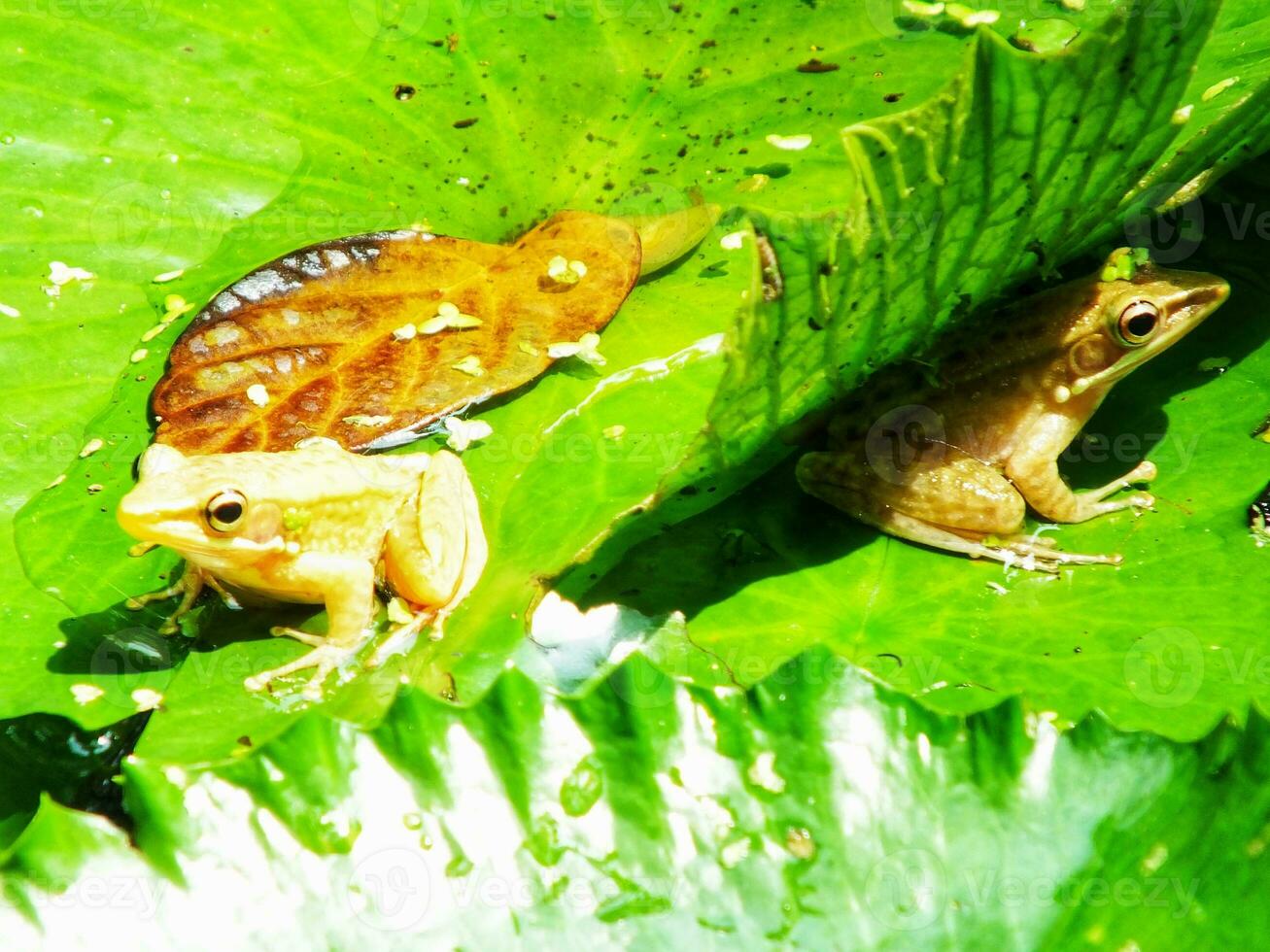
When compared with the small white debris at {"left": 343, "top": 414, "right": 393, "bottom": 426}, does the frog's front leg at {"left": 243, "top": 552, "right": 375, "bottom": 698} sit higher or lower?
lower

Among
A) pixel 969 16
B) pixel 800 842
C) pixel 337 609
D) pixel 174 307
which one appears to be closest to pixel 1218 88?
pixel 969 16

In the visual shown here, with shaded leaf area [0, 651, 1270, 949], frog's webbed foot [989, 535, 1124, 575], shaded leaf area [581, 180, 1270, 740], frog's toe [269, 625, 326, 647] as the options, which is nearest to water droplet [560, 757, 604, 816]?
shaded leaf area [0, 651, 1270, 949]

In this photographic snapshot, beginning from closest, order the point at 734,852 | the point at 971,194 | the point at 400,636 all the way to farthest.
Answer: the point at 734,852 → the point at 971,194 → the point at 400,636

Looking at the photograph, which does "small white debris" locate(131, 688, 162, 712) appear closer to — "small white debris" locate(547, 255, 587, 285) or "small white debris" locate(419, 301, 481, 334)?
"small white debris" locate(419, 301, 481, 334)

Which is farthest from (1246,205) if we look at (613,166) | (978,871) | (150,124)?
(150,124)

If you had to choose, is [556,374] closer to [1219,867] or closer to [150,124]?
[150,124]

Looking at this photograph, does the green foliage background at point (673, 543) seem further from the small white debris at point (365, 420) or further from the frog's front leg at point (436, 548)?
the small white debris at point (365, 420)

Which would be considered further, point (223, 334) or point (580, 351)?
point (580, 351)

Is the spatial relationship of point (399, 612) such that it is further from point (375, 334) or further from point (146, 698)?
point (375, 334)

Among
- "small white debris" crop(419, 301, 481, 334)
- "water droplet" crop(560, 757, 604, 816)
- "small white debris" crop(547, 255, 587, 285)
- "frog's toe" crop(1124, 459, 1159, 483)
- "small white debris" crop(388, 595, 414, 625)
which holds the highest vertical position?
"small white debris" crop(547, 255, 587, 285)
